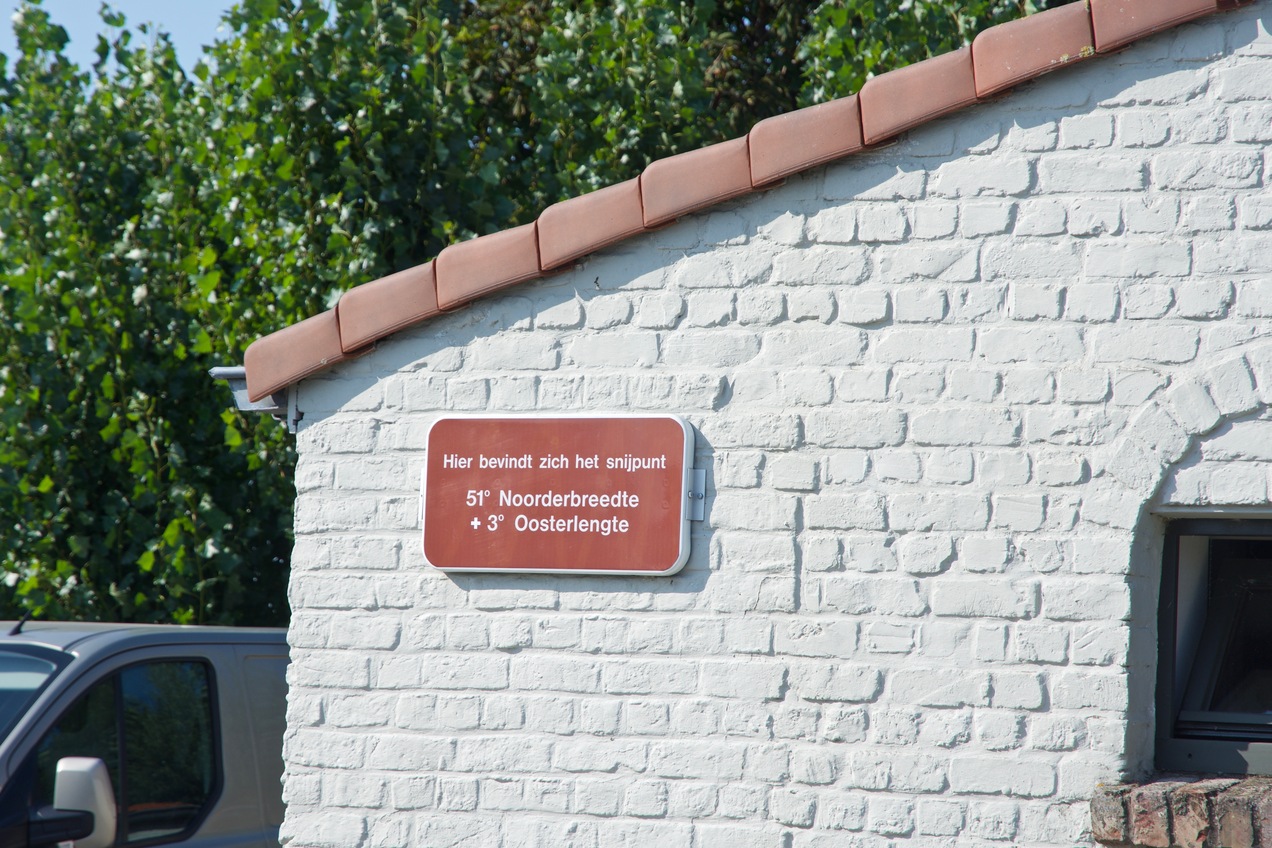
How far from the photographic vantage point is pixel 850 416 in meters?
3.63

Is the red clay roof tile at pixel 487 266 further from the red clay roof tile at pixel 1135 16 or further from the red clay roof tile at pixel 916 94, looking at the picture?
the red clay roof tile at pixel 1135 16

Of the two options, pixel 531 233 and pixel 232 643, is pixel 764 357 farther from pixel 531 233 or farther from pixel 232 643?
pixel 232 643

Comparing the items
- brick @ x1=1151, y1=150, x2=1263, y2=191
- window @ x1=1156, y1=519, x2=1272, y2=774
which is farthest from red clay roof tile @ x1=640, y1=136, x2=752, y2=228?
window @ x1=1156, y1=519, x2=1272, y2=774

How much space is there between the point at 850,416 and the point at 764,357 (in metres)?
0.32

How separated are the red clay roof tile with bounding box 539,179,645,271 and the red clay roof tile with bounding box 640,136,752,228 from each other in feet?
0.15

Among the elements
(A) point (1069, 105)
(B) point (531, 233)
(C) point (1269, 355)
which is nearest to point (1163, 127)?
(A) point (1069, 105)

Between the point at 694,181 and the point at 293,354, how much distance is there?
143 centimetres

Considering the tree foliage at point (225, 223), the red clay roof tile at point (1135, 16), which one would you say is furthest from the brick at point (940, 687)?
the tree foliage at point (225, 223)

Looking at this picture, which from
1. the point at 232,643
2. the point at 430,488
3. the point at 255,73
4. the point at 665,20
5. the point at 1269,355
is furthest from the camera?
the point at 665,20

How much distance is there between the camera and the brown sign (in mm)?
3711

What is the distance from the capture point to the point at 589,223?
149 inches

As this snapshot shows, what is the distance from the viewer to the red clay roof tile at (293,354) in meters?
3.98

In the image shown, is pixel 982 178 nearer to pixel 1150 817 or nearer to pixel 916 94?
pixel 916 94

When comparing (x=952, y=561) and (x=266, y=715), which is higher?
(x=952, y=561)
